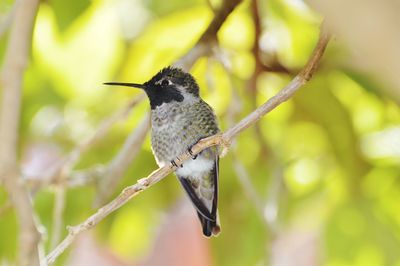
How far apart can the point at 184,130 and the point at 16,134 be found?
1678 millimetres

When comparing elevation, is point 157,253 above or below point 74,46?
below

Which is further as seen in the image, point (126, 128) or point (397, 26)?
point (126, 128)

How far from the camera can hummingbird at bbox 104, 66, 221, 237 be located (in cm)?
285

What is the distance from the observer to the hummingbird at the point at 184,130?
2.85m

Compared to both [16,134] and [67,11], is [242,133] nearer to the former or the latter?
[67,11]

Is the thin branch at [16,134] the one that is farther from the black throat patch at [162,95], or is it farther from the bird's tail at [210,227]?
the black throat patch at [162,95]

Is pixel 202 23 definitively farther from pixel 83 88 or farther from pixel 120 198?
pixel 120 198

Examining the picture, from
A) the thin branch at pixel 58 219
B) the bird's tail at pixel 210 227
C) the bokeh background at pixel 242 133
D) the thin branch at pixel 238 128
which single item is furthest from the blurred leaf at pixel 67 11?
the thin branch at pixel 238 128

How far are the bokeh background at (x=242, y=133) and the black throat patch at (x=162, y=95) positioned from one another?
178 millimetres

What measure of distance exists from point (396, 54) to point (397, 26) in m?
0.02

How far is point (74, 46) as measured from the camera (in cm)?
318

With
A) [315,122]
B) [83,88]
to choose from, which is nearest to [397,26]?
[315,122]

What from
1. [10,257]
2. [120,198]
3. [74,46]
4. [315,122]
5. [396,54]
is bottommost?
[315,122]

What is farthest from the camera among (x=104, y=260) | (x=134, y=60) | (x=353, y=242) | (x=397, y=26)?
(x=104, y=260)
